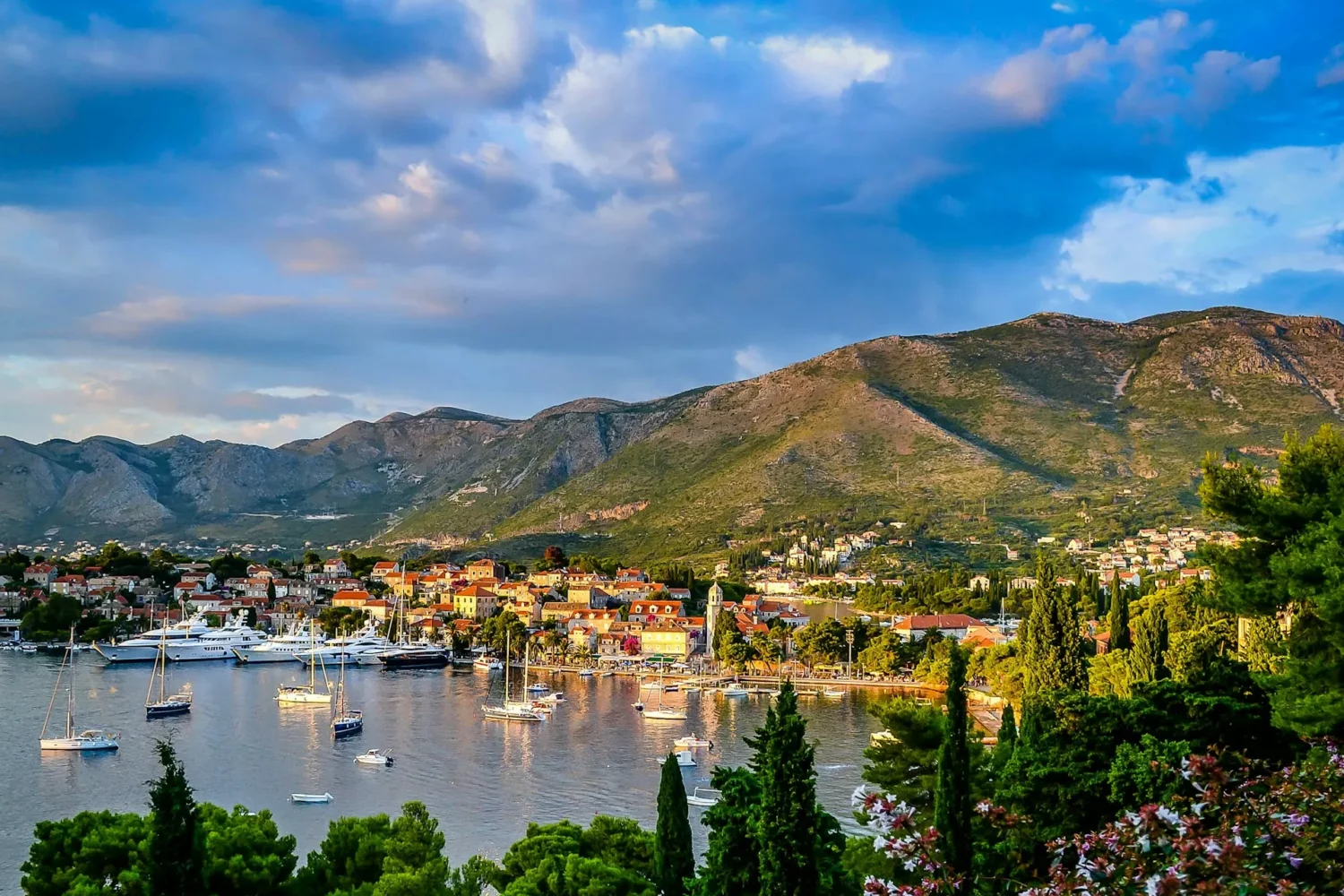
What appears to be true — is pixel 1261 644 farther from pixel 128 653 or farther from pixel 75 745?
pixel 128 653

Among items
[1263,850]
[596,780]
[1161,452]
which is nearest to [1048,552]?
[1161,452]

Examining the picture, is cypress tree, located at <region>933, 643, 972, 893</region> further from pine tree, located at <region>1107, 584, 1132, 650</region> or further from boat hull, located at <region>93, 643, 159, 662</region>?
boat hull, located at <region>93, 643, 159, 662</region>

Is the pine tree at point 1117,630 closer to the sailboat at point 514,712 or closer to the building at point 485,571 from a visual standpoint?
the sailboat at point 514,712

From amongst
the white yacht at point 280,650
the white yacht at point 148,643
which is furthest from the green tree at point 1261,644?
the white yacht at point 148,643

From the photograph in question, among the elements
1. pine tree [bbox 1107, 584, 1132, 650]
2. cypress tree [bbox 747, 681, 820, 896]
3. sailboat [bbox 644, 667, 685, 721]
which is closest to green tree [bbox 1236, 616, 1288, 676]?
pine tree [bbox 1107, 584, 1132, 650]

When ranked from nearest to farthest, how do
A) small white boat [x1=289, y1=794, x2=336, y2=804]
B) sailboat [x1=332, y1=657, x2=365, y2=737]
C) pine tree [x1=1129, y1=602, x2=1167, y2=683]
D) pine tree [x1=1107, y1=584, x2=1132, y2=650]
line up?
pine tree [x1=1129, y1=602, x2=1167, y2=683] → small white boat [x1=289, y1=794, x2=336, y2=804] → pine tree [x1=1107, y1=584, x2=1132, y2=650] → sailboat [x1=332, y1=657, x2=365, y2=737]

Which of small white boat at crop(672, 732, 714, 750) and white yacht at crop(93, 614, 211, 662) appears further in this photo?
white yacht at crop(93, 614, 211, 662)

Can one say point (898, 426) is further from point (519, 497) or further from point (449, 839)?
point (449, 839)
